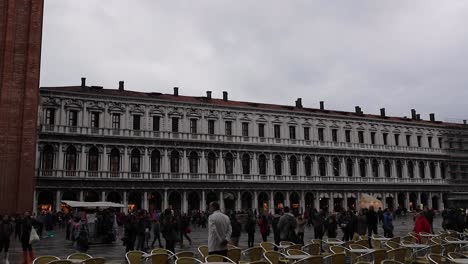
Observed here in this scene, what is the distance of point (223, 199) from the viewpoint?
1699 inches

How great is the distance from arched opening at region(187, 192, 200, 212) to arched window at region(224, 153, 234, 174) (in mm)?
3871

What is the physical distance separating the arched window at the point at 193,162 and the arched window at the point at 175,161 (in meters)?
1.22

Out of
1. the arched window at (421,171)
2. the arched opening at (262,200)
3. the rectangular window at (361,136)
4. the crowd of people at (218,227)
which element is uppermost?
the rectangular window at (361,136)

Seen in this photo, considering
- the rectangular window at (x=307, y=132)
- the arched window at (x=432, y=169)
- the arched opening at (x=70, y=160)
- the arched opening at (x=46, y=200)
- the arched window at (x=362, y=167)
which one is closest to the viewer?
the arched opening at (x=46, y=200)

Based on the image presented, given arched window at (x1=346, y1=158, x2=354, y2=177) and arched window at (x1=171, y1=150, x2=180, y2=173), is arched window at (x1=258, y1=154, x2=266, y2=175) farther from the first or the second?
arched window at (x1=346, y1=158, x2=354, y2=177)

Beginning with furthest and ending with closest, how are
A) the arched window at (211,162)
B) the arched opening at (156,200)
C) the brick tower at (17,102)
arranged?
1. the arched window at (211,162)
2. the arched opening at (156,200)
3. the brick tower at (17,102)

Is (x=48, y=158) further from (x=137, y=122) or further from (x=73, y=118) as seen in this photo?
(x=137, y=122)

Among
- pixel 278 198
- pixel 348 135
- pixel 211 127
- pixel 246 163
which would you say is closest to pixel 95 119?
pixel 211 127

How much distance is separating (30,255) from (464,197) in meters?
54.3

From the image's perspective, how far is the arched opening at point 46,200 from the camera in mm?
37031

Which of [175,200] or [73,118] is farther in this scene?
[175,200]

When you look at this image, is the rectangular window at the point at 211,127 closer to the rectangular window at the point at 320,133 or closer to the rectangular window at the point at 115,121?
the rectangular window at the point at 115,121

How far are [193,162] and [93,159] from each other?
8.83 meters

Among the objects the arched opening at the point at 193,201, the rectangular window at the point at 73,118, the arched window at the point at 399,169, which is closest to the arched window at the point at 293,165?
the arched opening at the point at 193,201
